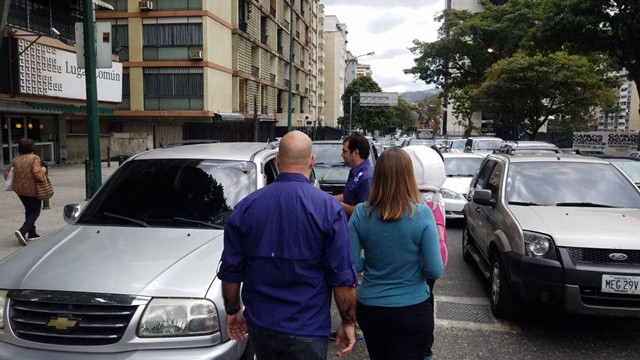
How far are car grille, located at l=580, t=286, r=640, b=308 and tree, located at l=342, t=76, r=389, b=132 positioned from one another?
72.0 m

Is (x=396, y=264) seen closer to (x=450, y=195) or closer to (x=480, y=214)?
(x=480, y=214)

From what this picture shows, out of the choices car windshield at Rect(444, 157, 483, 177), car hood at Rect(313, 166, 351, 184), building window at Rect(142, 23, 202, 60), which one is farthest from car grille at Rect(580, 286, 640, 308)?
building window at Rect(142, 23, 202, 60)

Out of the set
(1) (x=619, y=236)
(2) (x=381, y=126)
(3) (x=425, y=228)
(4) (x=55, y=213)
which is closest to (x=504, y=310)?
(1) (x=619, y=236)

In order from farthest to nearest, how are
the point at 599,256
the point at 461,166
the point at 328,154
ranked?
the point at 461,166
the point at 328,154
the point at 599,256

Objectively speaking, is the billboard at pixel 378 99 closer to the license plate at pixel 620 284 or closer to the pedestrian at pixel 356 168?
the pedestrian at pixel 356 168

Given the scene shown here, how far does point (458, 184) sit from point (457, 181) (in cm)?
19

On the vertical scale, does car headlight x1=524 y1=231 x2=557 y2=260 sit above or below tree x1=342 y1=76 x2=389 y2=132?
below

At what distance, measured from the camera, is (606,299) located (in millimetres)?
4164

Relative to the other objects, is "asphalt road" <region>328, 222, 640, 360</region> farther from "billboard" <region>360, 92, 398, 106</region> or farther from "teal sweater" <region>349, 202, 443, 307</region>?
"billboard" <region>360, 92, 398, 106</region>

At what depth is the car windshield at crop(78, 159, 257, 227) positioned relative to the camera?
397 cm

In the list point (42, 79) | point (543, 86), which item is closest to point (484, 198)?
point (42, 79)

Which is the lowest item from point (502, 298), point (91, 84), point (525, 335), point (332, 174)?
point (525, 335)

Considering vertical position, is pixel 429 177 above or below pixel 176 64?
below

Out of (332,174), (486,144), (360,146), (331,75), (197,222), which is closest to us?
(197,222)
